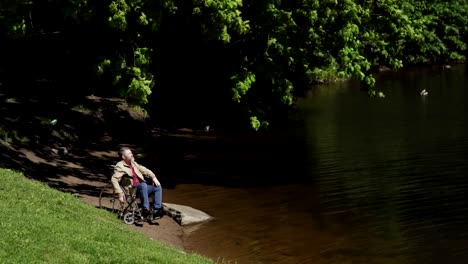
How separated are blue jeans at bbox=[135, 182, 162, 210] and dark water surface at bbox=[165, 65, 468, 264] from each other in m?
1.38

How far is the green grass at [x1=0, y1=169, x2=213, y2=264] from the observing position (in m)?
10.8

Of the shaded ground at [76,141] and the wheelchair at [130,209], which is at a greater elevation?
the shaded ground at [76,141]

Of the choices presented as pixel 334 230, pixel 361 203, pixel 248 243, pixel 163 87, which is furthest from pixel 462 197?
pixel 163 87

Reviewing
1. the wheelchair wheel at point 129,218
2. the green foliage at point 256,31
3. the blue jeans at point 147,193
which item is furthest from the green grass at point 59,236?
the green foliage at point 256,31

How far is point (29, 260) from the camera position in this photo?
33.6 feet

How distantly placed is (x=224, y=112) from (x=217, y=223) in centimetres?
2090

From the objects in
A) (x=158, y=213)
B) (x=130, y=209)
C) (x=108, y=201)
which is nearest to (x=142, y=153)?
(x=108, y=201)

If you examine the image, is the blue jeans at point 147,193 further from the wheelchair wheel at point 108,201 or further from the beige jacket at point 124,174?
the wheelchair wheel at point 108,201

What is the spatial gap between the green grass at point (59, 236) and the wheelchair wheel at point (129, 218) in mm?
1815

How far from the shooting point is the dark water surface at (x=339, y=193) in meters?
16.3

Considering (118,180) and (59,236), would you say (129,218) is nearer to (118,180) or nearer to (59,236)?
(118,180)

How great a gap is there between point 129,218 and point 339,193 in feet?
25.1

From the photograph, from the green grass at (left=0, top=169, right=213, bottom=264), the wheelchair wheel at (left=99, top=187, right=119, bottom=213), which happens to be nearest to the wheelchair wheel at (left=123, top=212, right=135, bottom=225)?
the wheelchair wheel at (left=99, top=187, right=119, bottom=213)

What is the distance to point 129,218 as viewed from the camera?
1780 centimetres
